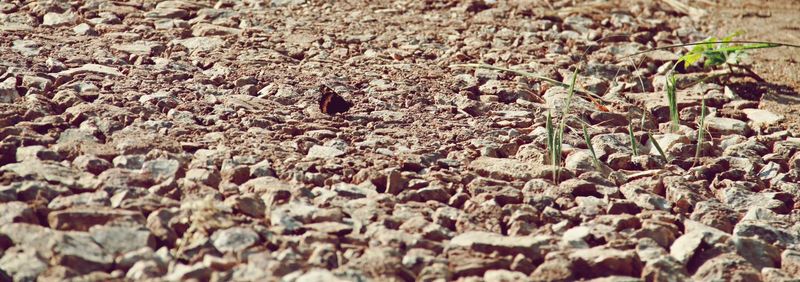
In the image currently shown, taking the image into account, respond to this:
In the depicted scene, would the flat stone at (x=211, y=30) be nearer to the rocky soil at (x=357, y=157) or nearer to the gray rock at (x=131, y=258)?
the rocky soil at (x=357, y=157)

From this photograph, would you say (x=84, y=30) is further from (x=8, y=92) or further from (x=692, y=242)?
(x=692, y=242)

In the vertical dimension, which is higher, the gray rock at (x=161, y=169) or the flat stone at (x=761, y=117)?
the gray rock at (x=161, y=169)

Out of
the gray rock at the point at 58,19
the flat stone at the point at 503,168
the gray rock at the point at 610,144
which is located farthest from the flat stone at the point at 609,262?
the gray rock at the point at 58,19

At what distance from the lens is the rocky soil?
7.35ft

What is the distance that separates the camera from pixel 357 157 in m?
2.83

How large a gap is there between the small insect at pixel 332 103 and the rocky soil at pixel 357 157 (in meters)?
0.03

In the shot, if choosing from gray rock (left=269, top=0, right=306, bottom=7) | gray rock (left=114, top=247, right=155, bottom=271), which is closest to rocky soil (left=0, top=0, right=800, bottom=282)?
gray rock (left=114, top=247, right=155, bottom=271)

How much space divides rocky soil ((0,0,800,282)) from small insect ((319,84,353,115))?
33 mm

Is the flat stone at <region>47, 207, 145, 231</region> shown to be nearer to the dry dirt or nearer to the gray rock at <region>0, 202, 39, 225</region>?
the gray rock at <region>0, 202, 39, 225</region>

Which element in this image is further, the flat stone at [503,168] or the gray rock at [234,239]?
the flat stone at [503,168]

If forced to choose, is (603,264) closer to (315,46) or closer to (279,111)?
(279,111)

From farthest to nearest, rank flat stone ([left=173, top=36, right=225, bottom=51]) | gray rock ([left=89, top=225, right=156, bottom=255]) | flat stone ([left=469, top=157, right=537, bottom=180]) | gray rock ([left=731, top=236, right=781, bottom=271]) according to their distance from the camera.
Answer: flat stone ([left=173, top=36, right=225, bottom=51])
flat stone ([left=469, top=157, right=537, bottom=180])
gray rock ([left=731, top=236, right=781, bottom=271])
gray rock ([left=89, top=225, right=156, bottom=255])

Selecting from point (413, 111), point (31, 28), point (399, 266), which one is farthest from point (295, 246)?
point (31, 28)

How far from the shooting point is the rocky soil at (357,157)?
88.2 inches
